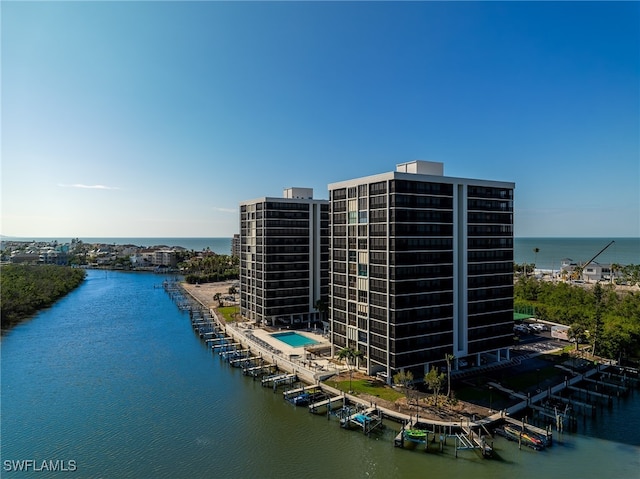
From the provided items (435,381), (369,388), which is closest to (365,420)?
(369,388)

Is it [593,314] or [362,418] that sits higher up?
[593,314]

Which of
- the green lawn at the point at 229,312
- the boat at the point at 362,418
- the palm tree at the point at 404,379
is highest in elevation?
the palm tree at the point at 404,379

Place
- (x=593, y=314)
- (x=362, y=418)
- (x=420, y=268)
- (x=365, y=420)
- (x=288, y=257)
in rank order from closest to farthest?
(x=365, y=420)
(x=362, y=418)
(x=420, y=268)
(x=593, y=314)
(x=288, y=257)

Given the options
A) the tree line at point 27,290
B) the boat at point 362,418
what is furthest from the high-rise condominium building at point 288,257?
the tree line at point 27,290

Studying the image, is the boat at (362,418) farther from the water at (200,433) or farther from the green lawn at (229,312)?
the green lawn at (229,312)

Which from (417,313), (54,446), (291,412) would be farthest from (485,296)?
(54,446)

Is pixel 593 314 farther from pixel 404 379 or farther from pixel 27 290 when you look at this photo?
pixel 27 290

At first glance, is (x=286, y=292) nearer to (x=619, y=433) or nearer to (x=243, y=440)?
(x=243, y=440)
